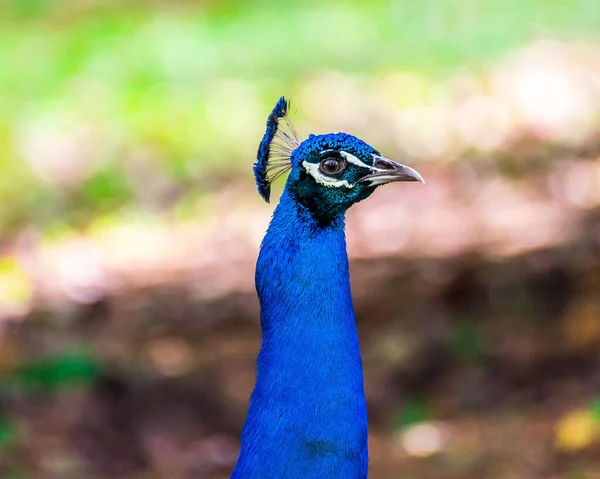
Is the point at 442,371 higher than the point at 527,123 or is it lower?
lower

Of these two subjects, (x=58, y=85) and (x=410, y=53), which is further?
(x=410, y=53)

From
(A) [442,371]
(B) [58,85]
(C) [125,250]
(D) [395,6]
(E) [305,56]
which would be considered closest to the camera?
(A) [442,371]

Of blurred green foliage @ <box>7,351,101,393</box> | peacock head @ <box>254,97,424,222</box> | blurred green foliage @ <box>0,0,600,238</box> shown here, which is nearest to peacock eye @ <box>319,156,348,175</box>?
peacock head @ <box>254,97,424,222</box>

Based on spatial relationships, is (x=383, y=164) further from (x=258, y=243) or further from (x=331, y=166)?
(x=258, y=243)

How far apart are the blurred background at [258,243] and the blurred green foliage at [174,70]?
A: 3 cm

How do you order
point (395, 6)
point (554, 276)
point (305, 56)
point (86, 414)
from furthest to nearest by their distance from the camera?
point (395, 6), point (305, 56), point (554, 276), point (86, 414)

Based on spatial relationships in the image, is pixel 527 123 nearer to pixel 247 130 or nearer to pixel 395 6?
pixel 247 130

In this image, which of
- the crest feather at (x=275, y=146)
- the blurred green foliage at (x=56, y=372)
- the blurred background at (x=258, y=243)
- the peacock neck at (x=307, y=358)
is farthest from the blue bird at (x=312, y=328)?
the blurred green foliage at (x=56, y=372)

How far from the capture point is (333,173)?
99.9 inches

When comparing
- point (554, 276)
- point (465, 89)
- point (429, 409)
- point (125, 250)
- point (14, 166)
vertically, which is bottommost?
point (429, 409)

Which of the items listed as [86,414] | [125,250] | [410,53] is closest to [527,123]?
[410,53]

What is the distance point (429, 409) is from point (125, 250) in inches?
90.3

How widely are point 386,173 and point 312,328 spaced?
0.41m

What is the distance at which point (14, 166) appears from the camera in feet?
23.5
